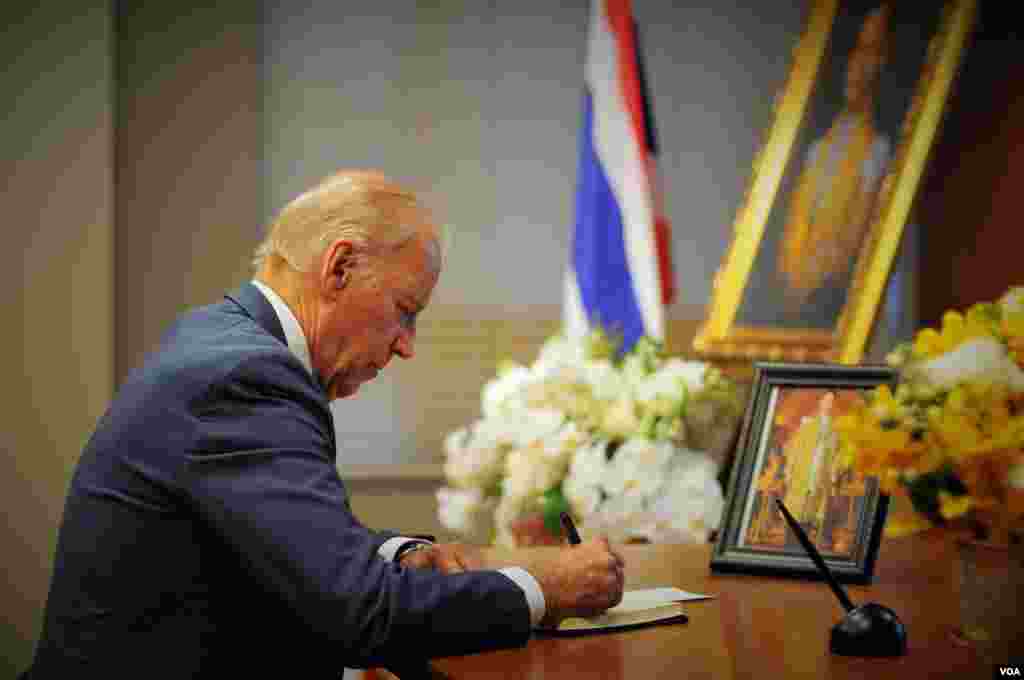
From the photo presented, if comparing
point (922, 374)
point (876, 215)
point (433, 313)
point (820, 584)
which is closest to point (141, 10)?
point (433, 313)

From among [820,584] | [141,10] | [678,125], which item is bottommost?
[820,584]

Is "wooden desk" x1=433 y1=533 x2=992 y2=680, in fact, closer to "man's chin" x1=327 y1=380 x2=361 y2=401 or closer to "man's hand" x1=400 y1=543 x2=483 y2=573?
"man's hand" x1=400 y1=543 x2=483 y2=573

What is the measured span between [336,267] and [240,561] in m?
0.49

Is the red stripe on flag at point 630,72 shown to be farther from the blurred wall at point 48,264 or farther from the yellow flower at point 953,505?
the yellow flower at point 953,505

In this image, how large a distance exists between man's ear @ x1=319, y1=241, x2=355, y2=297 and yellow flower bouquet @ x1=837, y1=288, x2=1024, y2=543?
2.71 ft

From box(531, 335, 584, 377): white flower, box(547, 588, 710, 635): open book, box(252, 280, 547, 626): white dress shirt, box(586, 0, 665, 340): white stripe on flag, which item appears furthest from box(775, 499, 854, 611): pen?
box(586, 0, 665, 340): white stripe on flag

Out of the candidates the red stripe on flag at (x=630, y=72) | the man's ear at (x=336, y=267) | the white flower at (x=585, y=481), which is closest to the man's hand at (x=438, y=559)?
the man's ear at (x=336, y=267)

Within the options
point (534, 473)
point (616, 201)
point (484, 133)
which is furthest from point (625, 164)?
point (484, 133)

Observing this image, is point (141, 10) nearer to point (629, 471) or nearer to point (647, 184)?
point (647, 184)

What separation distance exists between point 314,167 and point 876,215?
257 centimetres

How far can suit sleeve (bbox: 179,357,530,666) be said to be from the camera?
1301 millimetres

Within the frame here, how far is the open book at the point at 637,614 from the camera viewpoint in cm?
144

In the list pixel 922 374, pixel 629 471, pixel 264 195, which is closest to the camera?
pixel 922 374

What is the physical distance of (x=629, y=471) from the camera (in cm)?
238
